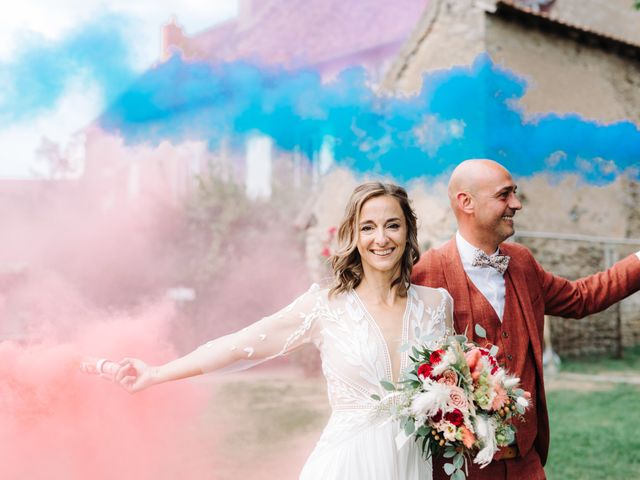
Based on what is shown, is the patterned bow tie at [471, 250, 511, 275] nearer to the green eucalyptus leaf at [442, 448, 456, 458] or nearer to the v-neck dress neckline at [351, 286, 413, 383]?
the v-neck dress neckline at [351, 286, 413, 383]

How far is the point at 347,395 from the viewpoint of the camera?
2916 mm

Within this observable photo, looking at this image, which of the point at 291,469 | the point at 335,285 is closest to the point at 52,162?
the point at 291,469

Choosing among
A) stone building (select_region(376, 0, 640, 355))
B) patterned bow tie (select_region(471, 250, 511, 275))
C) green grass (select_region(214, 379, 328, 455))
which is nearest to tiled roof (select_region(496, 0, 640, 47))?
stone building (select_region(376, 0, 640, 355))

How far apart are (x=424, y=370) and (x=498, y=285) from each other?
0.94 meters

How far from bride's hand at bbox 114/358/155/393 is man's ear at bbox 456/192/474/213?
161cm

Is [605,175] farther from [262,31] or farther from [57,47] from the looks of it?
[57,47]

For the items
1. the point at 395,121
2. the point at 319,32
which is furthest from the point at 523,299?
the point at 319,32

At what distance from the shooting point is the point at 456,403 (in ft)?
8.36

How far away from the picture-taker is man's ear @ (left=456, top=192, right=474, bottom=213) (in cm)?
337

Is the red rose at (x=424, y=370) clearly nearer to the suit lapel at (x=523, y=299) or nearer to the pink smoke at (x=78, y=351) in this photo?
the suit lapel at (x=523, y=299)

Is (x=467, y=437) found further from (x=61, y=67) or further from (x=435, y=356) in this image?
(x=61, y=67)

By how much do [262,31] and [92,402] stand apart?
14899 millimetres

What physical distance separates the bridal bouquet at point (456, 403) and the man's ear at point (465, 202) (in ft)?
2.83

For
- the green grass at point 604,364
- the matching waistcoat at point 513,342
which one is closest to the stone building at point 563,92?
the green grass at point 604,364
